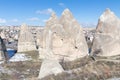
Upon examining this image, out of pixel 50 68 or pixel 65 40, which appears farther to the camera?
pixel 65 40

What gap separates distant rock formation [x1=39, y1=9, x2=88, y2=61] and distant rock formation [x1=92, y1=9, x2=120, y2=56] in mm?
4487

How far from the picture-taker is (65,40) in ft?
126

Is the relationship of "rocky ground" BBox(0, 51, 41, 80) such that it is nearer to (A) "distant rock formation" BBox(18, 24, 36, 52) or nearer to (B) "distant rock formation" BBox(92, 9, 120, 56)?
(A) "distant rock formation" BBox(18, 24, 36, 52)

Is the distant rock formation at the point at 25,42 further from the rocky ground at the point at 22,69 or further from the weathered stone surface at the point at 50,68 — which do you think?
the weathered stone surface at the point at 50,68

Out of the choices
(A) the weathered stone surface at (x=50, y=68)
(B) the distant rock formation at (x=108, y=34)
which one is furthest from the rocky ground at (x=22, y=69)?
(B) the distant rock formation at (x=108, y=34)

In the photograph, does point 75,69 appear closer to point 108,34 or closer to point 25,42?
point 108,34

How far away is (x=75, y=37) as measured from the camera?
3844cm

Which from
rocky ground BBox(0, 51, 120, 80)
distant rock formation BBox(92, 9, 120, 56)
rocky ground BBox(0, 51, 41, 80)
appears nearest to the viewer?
rocky ground BBox(0, 51, 120, 80)

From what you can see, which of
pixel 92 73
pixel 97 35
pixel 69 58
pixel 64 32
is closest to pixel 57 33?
pixel 64 32

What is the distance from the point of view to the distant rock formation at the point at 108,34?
32.8 meters

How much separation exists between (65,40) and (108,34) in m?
6.71

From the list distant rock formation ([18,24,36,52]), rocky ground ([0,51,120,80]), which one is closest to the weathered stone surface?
rocky ground ([0,51,120,80])

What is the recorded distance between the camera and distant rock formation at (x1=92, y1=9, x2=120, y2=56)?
3281 centimetres

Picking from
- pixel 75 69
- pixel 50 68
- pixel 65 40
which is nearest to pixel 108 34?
pixel 65 40
